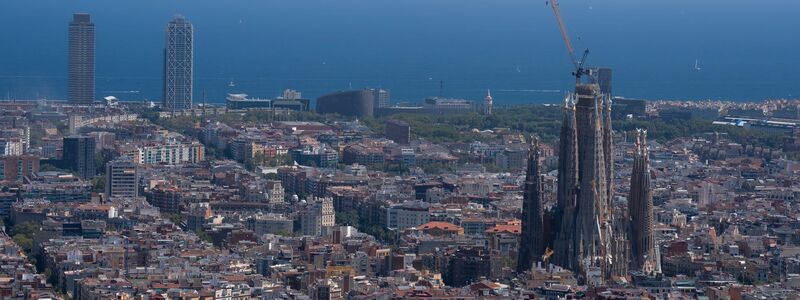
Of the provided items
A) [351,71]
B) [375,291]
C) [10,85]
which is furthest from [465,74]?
[375,291]

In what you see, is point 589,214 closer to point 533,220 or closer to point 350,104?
point 533,220

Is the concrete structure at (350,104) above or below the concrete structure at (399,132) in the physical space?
above

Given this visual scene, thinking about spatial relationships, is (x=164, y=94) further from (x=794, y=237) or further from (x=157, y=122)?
(x=794, y=237)

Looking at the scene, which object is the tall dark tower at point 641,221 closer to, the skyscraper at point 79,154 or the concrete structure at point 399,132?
the skyscraper at point 79,154

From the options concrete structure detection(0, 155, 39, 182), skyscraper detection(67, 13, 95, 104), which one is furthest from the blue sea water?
concrete structure detection(0, 155, 39, 182)

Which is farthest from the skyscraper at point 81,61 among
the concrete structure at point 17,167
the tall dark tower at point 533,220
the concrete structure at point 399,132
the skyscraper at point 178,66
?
the tall dark tower at point 533,220

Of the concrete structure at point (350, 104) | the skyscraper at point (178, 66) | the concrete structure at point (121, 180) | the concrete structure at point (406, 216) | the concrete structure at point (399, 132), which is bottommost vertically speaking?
the concrete structure at point (406, 216)

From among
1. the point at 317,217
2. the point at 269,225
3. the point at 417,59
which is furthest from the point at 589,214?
the point at 417,59
